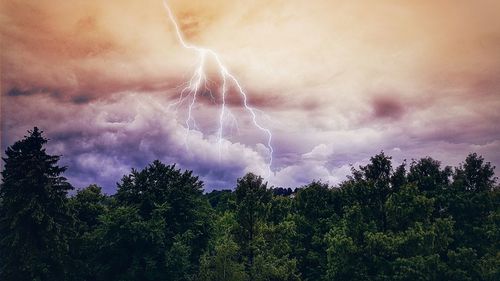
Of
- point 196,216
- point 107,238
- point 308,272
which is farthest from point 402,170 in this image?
point 107,238

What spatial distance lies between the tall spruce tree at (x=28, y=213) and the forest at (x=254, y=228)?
65mm

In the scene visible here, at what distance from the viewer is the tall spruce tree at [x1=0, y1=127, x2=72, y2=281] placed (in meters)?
23.1

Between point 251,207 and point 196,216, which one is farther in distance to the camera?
point 196,216

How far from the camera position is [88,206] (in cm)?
3300

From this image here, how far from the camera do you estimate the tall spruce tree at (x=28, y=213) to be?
75.9ft

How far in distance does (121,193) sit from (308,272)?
15.7 meters

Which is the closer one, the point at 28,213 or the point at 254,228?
the point at 28,213

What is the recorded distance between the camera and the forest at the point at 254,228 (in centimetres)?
2247

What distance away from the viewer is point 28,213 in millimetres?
23406

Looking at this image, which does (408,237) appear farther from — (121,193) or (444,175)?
(121,193)

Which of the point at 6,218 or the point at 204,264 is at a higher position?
the point at 6,218

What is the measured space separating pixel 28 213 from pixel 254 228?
44.2 feet

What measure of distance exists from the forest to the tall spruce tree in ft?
0.21

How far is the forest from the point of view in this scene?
22.5 m
